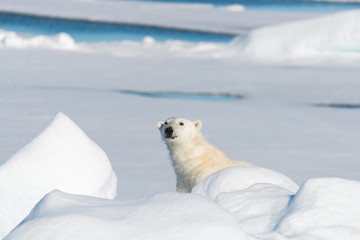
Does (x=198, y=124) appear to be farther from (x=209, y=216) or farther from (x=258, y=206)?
(x=209, y=216)

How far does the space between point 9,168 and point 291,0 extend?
2709cm

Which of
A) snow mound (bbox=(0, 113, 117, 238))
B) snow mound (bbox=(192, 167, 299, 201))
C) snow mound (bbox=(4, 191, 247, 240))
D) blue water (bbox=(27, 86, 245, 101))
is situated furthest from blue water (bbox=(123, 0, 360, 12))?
snow mound (bbox=(4, 191, 247, 240))

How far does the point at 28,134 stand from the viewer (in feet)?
19.5

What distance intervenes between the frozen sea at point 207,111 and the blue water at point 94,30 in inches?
37.5

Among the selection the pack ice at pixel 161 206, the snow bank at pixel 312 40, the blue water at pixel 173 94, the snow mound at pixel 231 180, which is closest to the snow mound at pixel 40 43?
the snow bank at pixel 312 40

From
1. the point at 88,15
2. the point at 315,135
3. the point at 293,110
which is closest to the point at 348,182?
the point at 315,135

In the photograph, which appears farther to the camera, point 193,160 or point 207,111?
point 207,111

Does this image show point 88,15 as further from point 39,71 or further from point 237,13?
point 39,71

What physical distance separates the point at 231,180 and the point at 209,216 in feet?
3.66

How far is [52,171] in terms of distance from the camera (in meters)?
3.35

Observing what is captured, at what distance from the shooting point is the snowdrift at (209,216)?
1771mm

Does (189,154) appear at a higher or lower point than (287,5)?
lower

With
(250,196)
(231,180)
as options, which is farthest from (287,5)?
(250,196)

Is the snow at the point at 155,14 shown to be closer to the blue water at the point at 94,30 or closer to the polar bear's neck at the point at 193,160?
the blue water at the point at 94,30
